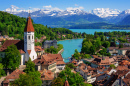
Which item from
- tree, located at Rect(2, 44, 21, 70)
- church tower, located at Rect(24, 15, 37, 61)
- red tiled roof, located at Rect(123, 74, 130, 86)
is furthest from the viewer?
church tower, located at Rect(24, 15, 37, 61)

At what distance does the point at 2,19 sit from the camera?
205 ft

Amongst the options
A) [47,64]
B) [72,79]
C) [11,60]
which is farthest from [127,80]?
[11,60]

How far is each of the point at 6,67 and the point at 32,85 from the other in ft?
23.0

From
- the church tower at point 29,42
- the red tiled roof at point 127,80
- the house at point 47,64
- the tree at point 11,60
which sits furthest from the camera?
the church tower at point 29,42

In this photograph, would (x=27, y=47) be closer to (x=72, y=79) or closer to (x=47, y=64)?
(x=47, y=64)

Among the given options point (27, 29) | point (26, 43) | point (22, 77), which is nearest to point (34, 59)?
point (26, 43)

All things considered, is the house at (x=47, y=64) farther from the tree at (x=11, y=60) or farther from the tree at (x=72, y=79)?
the tree at (x=72, y=79)

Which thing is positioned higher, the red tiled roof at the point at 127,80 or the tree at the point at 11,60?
the tree at the point at 11,60

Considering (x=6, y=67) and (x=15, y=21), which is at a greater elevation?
(x=15, y=21)

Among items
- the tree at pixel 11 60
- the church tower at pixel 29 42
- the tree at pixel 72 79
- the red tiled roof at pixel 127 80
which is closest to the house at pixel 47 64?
the church tower at pixel 29 42

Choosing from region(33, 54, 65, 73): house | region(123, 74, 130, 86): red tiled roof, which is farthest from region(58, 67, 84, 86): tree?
region(123, 74, 130, 86): red tiled roof

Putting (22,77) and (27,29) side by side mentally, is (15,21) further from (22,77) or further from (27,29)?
(22,77)

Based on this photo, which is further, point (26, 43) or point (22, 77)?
point (26, 43)

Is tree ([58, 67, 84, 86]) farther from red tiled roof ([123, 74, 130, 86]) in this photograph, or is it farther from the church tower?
the church tower
